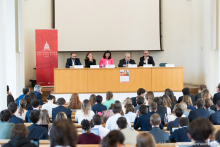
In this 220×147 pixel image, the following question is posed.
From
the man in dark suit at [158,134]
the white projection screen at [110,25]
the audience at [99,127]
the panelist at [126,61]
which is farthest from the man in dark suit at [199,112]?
the white projection screen at [110,25]

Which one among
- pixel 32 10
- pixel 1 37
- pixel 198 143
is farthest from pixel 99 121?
pixel 32 10

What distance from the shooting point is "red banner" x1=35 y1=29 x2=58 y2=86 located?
9.73 metres

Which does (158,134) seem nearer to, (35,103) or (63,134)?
(63,134)

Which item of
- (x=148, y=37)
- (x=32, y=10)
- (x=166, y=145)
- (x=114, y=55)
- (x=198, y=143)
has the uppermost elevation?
(x=32, y=10)

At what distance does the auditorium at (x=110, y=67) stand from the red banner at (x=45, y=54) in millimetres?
35

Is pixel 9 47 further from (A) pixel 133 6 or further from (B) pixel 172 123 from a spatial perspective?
(B) pixel 172 123

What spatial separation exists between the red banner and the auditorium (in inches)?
1.4

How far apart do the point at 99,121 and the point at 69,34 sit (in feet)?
26.2

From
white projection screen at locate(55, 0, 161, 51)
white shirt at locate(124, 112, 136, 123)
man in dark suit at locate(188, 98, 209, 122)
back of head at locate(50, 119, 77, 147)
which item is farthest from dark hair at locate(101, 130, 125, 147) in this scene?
white projection screen at locate(55, 0, 161, 51)

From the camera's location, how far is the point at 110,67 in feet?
27.5

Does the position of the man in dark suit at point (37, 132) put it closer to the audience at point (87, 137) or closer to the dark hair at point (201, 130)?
the audience at point (87, 137)

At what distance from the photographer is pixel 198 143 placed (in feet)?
7.32

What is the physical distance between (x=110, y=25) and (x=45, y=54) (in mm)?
3244

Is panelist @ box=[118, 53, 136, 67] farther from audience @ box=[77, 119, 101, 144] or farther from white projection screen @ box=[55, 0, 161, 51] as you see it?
audience @ box=[77, 119, 101, 144]
